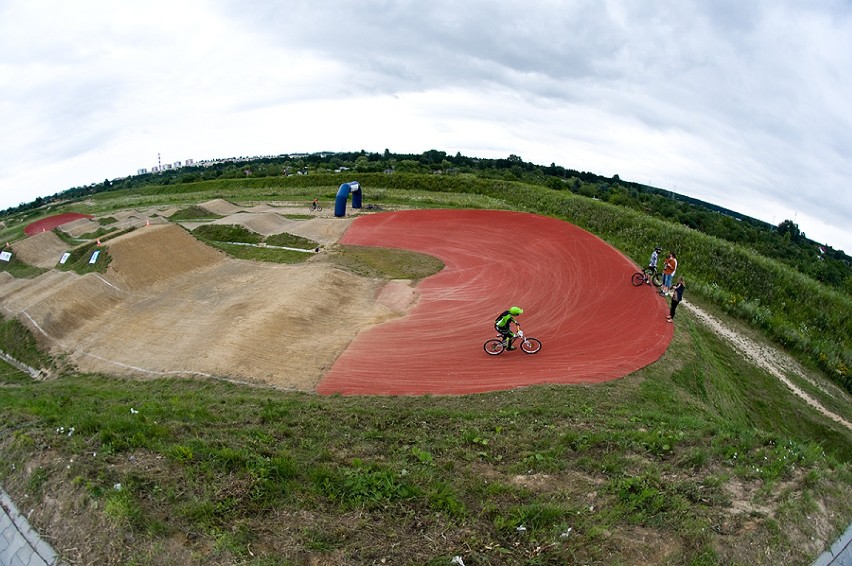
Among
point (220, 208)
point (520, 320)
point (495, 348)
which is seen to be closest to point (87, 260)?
point (220, 208)

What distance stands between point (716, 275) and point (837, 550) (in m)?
21.3

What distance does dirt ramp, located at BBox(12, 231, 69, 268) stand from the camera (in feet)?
91.7

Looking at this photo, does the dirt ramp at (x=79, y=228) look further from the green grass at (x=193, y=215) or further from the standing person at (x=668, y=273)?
the standing person at (x=668, y=273)

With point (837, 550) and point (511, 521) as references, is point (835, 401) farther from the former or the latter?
point (511, 521)

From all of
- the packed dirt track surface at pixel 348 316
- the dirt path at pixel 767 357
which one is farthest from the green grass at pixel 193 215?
the dirt path at pixel 767 357

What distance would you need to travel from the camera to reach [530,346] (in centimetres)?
1527

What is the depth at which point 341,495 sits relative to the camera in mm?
6602

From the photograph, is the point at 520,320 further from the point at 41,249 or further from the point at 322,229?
the point at 41,249

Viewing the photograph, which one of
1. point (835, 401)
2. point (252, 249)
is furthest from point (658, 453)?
point (252, 249)

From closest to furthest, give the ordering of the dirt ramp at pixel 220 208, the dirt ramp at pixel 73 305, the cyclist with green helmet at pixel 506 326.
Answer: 1. the cyclist with green helmet at pixel 506 326
2. the dirt ramp at pixel 73 305
3. the dirt ramp at pixel 220 208

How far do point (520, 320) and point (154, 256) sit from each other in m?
19.8

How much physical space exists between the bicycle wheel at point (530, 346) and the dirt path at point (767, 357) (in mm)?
8686

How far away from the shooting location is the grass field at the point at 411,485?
5664mm

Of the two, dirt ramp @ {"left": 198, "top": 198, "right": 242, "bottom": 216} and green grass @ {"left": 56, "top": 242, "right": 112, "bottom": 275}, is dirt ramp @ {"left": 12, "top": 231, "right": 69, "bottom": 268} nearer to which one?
green grass @ {"left": 56, "top": 242, "right": 112, "bottom": 275}
